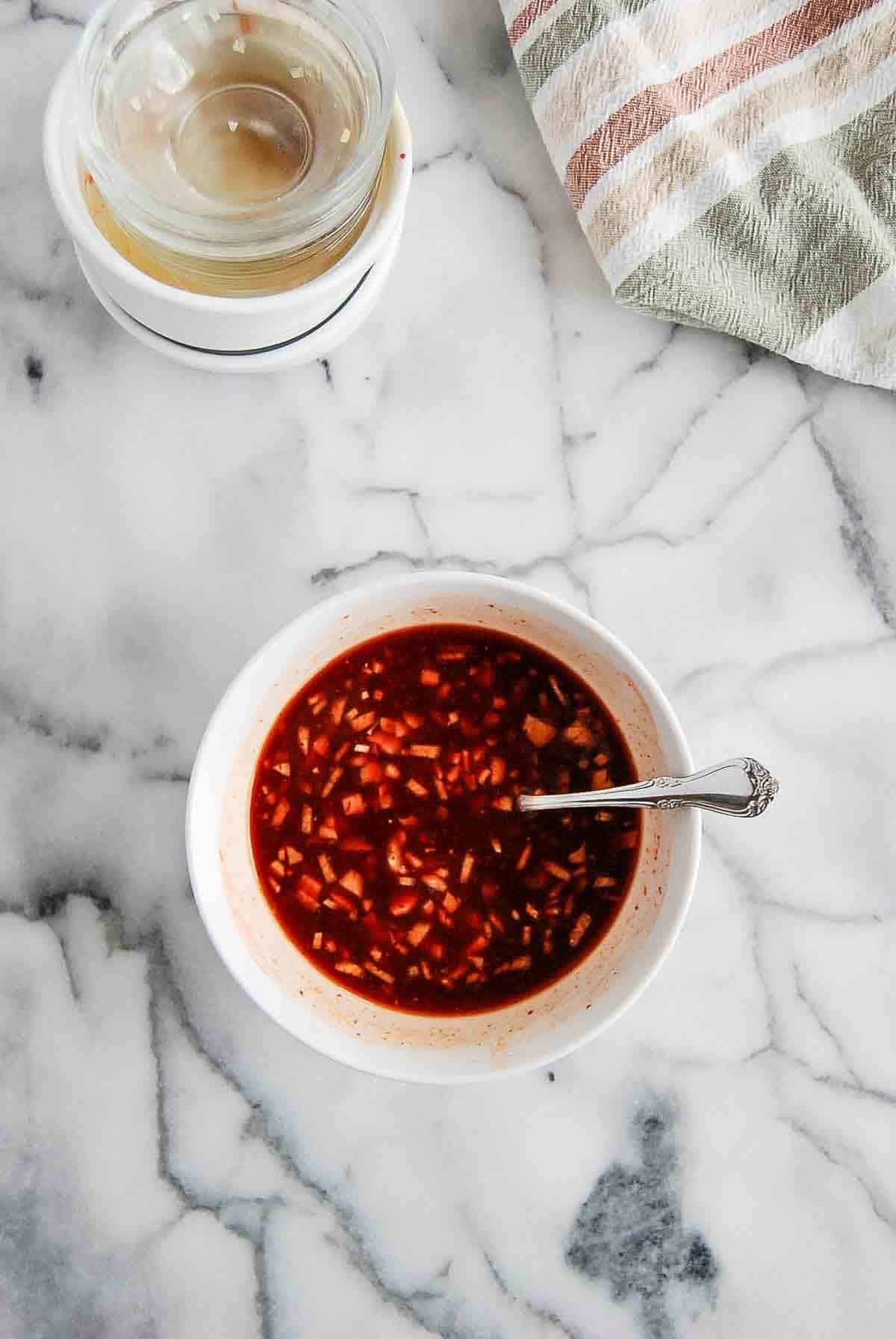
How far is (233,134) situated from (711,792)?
640 millimetres

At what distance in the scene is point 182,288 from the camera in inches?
35.3

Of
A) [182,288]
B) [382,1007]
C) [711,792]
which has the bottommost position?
[382,1007]

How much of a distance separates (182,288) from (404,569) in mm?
292

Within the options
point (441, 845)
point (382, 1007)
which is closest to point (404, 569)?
point (441, 845)

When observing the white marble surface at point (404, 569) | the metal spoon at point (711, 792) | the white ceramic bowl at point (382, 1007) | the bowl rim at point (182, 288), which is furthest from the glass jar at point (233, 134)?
the metal spoon at point (711, 792)

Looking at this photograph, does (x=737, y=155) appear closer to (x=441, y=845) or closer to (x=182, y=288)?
(x=182, y=288)

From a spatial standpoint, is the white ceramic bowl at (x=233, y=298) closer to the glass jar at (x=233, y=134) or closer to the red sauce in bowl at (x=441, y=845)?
the glass jar at (x=233, y=134)

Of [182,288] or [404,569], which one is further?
[404,569]

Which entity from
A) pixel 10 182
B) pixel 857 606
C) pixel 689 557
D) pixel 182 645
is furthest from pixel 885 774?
pixel 10 182

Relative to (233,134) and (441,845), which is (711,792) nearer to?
(441,845)

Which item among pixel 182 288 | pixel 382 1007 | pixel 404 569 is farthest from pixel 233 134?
pixel 382 1007

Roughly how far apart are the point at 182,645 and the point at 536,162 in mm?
531

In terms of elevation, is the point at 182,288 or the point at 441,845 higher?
the point at 182,288

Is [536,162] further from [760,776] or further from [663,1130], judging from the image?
[663,1130]
